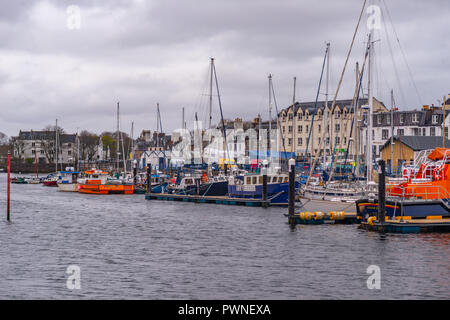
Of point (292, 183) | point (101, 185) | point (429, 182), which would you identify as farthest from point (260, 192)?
point (101, 185)

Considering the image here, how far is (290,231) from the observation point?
1721 inches

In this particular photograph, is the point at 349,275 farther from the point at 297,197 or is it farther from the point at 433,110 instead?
the point at 433,110

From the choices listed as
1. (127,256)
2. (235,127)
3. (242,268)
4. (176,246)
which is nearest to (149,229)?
(176,246)

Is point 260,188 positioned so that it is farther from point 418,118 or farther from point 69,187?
point 418,118

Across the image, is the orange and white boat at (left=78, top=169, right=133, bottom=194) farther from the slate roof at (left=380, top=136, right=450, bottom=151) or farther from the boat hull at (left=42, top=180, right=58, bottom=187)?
the slate roof at (left=380, top=136, right=450, bottom=151)

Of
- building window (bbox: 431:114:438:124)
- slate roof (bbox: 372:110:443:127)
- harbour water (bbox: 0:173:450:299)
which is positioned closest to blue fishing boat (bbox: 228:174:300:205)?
harbour water (bbox: 0:173:450:299)

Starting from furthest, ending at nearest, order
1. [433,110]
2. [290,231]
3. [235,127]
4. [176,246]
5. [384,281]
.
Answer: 1. [235,127]
2. [433,110]
3. [290,231]
4. [176,246]
5. [384,281]

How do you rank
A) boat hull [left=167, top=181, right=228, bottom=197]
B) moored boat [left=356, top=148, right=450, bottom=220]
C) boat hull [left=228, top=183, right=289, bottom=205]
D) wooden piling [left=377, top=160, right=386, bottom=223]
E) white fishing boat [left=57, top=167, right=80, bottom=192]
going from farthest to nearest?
white fishing boat [left=57, top=167, right=80, bottom=192] < boat hull [left=167, top=181, right=228, bottom=197] < boat hull [left=228, top=183, right=289, bottom=205] < moored boat [left=356, top=148, right=450, bottom=220] < wooden piling [left=377, top=160, right=386, bottom=223]

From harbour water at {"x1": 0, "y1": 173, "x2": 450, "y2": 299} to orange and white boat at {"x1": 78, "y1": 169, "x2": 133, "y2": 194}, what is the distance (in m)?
41.0

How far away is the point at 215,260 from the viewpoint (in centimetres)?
3244

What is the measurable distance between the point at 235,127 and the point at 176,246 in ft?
373

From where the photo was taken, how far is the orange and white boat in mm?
94312

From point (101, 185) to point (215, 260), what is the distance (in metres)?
66.2

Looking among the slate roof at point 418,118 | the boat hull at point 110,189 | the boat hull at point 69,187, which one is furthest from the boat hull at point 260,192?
the slate roof at point 418,118
